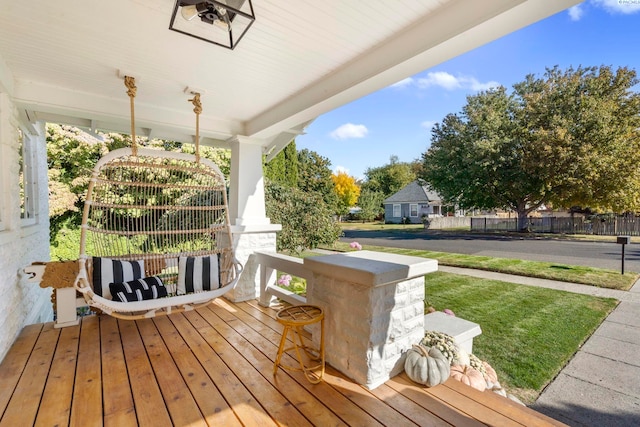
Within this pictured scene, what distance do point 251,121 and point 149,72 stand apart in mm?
1364

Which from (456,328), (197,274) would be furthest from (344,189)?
(456,328)

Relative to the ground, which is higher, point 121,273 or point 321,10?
point 321,10

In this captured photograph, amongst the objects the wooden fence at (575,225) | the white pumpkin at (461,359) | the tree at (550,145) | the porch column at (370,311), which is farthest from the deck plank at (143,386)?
the wooden fence at (575,225)

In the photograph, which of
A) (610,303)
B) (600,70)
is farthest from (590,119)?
(610,303)

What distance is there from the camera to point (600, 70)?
1417 centimetres

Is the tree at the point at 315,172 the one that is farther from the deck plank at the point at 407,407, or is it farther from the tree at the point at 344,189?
the deck plank at the point at 407,407

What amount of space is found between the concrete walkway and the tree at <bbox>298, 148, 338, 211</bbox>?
15.8 meters

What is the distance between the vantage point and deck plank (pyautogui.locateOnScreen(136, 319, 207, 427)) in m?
1.68

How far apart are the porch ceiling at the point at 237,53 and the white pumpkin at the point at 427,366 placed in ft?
6.39

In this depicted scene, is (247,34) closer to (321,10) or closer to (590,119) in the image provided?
(321,10)

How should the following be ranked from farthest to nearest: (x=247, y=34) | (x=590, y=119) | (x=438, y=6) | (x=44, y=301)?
(x=590, y=119) < (x=44, y=301) < (x=247, y=34) < (x=438, y=6)

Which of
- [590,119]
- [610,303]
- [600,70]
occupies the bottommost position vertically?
[610,303]

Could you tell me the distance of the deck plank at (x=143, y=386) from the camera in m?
1.69

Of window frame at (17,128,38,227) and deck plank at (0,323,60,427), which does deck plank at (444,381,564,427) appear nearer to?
deck plank at (0,323,60,427)
